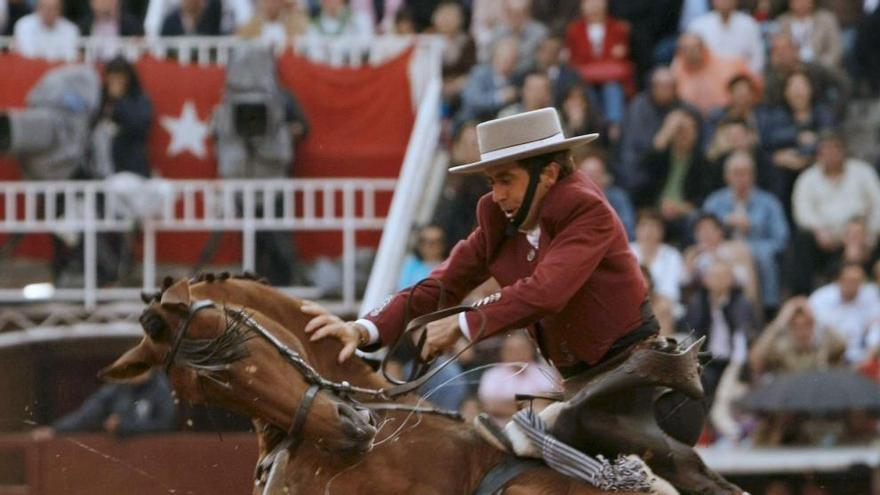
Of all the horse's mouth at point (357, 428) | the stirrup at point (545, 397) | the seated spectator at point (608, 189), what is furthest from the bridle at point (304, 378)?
the seated spectator at point (608, 189)

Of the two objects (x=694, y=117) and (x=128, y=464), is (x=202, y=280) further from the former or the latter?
(x=694, y=117)

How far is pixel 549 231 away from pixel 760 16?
9588 mm

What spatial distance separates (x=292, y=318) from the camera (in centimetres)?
719

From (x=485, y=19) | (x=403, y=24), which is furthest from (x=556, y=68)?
(x=403, y=24)

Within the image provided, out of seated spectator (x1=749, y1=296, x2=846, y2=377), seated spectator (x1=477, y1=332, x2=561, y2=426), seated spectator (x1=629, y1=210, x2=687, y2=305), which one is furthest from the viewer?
seated spectator (x1=629, y1=210, x2=687, y2=305)

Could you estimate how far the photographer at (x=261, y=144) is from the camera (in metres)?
14.8

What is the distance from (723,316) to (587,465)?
6503mm

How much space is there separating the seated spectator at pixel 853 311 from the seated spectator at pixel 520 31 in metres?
3.20

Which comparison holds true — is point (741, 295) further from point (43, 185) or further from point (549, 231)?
point (549, 231)

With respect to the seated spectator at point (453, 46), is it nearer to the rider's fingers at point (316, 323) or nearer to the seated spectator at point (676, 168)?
the seated spectator at point (676, 168)

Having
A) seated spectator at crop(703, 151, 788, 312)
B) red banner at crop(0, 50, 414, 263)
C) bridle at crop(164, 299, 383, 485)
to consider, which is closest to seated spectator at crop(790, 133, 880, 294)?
seated spectator at crop(703, 151, 788, 312)

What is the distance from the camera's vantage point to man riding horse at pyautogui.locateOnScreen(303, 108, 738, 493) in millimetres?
6875

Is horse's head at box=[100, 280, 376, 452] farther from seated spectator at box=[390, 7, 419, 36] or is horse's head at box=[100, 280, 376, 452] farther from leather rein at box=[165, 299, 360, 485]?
seated spectator at box=[390, 7, 419, 36]

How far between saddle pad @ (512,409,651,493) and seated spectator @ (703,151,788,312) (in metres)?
7.11
